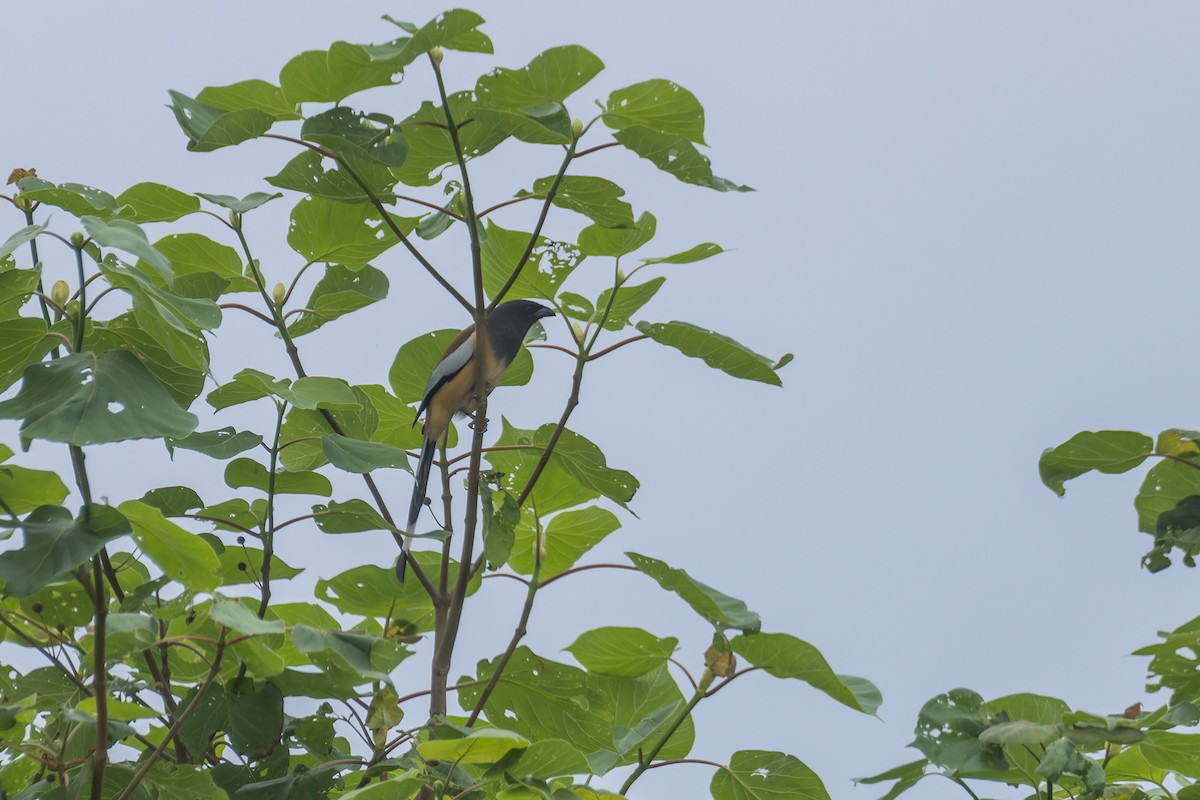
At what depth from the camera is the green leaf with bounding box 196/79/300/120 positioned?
209 centimetres

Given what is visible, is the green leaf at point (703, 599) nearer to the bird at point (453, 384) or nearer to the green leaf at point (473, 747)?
the green leaf at point (473, 747)

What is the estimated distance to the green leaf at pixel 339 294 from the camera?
2566mm

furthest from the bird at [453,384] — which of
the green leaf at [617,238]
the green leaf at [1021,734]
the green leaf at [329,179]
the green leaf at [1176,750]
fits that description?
the green leaf at [1176,750]

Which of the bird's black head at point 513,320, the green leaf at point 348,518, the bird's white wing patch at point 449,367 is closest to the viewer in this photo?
the green leaf at point 348,518

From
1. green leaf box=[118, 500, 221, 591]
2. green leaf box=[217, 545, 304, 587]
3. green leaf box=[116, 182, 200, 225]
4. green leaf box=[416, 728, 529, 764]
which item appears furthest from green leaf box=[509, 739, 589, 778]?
green leaf box=[116, 182, 200, 225]

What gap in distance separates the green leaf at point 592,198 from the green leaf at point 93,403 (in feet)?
2.53

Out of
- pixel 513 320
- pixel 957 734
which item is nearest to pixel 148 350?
pixel 957 734

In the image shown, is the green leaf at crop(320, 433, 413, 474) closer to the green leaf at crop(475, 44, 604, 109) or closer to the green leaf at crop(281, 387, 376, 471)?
the green leaf at crop(281, 387, 376, 471)

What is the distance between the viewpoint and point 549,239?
2486 millimetres

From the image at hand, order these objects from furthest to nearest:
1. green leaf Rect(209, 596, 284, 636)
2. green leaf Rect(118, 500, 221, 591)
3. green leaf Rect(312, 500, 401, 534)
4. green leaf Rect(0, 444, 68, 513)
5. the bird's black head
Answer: the bird's black head
green leaf Rect(312, 500, 401, 534)
green leaf Rect(0, 444, 68, 513)
green leaf Rect(118, 500, 221, 591)
green leaf Rect(209, 596, 284, 636)

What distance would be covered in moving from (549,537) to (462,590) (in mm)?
545

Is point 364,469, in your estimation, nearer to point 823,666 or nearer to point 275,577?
point 275,577

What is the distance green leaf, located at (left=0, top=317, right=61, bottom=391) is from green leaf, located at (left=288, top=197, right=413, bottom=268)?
2.28ft

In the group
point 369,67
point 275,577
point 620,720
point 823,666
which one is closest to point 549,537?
point 620,720
